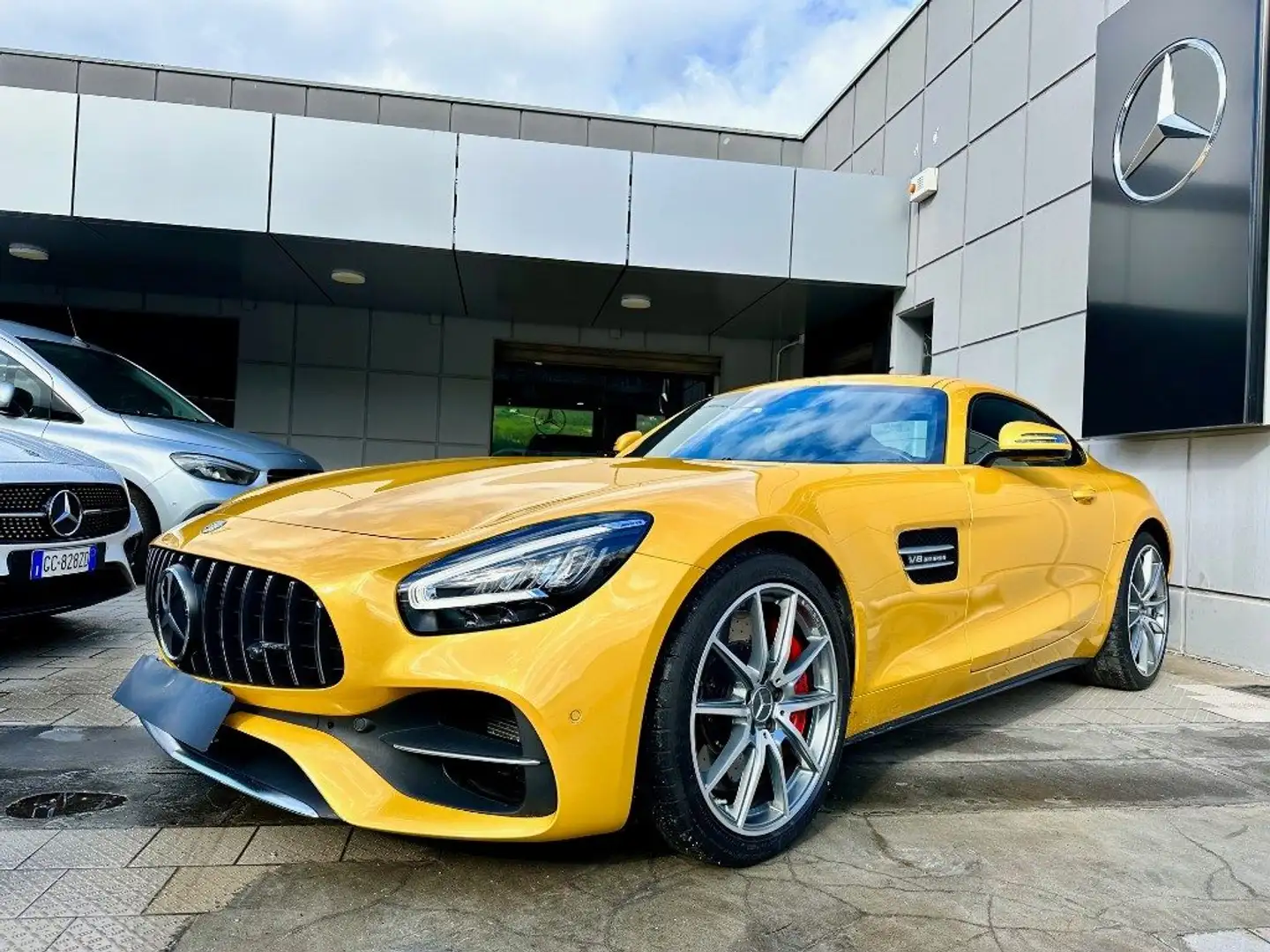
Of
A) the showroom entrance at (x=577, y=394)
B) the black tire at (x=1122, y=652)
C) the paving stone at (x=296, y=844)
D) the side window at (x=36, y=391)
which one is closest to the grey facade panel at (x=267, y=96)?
the showroom entrance at (x=577, y=394)

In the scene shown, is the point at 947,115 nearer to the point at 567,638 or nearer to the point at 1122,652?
the point at 1122,652

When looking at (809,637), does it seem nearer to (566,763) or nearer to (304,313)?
(566,763)

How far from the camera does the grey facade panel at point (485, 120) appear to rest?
12336 millimetres

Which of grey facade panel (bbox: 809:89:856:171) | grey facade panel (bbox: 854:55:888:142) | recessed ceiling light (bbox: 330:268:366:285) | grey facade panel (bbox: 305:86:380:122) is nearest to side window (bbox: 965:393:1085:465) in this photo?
grey facade panel (bbox: 854:55:888:142)

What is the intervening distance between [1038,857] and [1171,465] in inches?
176

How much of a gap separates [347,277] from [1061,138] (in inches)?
299

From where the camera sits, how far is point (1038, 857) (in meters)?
2.31

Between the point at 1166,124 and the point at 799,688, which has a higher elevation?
the point at 1166,124

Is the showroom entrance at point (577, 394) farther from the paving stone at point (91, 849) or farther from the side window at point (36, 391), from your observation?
the paving stone at point (91, 849)

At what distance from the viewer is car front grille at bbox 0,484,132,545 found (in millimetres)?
3824

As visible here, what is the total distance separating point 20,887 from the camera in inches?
76.6

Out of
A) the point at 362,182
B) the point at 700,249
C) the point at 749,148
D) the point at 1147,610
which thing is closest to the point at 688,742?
the point at 1147,610

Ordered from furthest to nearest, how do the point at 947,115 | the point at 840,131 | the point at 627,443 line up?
1. the point at 840,131
2. the point at 947,115
3. the point at 627,443

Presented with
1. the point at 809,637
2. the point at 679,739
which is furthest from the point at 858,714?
the point at 679,739
